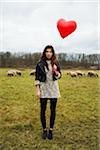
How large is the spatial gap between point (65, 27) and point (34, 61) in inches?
980

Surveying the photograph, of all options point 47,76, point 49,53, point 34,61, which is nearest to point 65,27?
point 49,53

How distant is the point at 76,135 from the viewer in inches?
207

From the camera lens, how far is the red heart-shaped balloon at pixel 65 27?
548 cm

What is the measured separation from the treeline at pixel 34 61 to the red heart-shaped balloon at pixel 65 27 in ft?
74.6

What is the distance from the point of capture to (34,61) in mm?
30312

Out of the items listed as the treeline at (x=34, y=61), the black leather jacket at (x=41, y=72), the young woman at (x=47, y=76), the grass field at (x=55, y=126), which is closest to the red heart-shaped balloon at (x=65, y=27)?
the young woman at (x=47, y=76)

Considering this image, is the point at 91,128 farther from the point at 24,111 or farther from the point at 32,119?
the point at 24,111

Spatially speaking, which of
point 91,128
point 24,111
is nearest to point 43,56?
point 91,128

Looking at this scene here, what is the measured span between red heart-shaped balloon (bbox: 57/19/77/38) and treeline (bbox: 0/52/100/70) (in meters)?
22.8

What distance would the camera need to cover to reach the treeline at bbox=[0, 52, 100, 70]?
96.3 feet

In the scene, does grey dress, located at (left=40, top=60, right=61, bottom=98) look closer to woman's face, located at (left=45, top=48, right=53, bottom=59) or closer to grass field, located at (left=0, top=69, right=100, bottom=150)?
woman's face, located at (left=45, top=48, right=53, bottom=59)

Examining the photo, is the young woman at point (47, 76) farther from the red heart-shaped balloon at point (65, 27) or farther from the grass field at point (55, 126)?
the red heart-shaped balloon at point (65, 27)

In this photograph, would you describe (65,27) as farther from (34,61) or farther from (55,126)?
(34,61)

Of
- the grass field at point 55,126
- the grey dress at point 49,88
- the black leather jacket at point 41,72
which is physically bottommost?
the grass field at point 55,126
